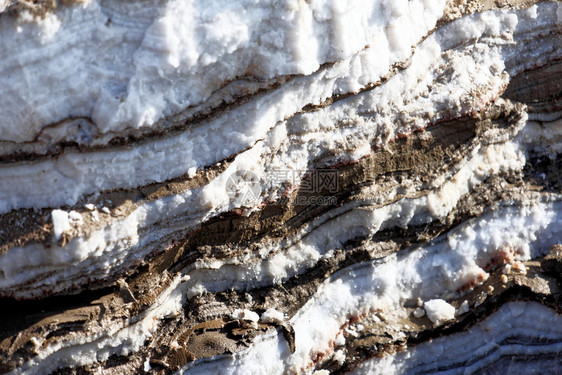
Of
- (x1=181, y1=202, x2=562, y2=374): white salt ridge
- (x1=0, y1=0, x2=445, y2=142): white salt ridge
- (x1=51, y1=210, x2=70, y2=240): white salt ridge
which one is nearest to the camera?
(x1=0, y1=0, x2=445, y2=142): white salt ridge

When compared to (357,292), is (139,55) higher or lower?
higher

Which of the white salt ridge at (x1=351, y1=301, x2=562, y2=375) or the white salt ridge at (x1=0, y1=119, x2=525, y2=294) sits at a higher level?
the white salt ridge at (x1=0, y1=119, x2=525, y2=294)

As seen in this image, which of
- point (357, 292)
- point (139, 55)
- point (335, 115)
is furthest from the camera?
point (357, 292)

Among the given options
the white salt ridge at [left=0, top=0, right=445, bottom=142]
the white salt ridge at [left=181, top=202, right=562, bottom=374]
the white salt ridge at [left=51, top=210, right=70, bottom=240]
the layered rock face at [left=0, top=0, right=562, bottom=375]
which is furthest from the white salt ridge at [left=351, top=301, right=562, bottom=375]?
the white salt ridge at [left=51, top=210, right=70, bottom=240]

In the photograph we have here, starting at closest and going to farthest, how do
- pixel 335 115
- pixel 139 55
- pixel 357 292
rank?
1. pixel 139 55
2. pixel 335 115
3. pixel 357 292

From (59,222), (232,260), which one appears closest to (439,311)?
(232,260)

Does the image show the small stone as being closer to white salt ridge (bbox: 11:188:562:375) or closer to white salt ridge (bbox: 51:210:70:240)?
white salt ridge (bbox: 11:188:562:375)
